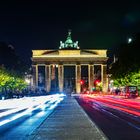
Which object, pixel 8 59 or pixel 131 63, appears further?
pixel 8 59

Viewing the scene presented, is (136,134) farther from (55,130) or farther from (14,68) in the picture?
(14,68)

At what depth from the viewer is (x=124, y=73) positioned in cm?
11812

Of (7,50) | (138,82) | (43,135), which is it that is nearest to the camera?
(43,135)

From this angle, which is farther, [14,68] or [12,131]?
[14,68]

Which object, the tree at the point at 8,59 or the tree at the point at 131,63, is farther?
the tree at the point at 8,59

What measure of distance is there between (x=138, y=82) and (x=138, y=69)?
8012 millimetres

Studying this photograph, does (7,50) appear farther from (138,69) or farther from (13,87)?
(138,69)

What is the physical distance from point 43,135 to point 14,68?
379 ft

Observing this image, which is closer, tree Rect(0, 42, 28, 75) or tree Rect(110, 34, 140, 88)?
tree Rect(110, 34, 140, 88)

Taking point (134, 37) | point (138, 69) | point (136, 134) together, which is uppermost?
point (134, 37)

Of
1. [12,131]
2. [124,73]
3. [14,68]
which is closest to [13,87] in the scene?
[14,68]

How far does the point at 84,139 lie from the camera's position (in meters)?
18.5

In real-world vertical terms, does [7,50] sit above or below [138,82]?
above

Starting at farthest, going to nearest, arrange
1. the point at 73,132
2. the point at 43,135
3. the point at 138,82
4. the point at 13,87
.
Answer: the point at 13,87 < the point at 138,82 < the point at 73,132 < the point at 43,135
